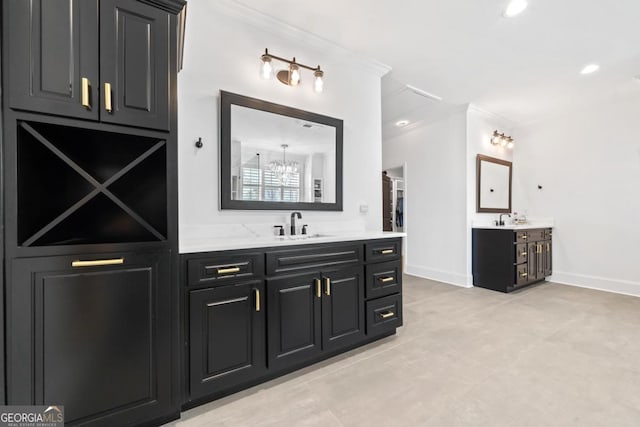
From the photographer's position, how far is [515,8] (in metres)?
2.23

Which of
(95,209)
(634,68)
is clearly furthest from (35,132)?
(634,68)

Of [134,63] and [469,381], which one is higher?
[134,63]

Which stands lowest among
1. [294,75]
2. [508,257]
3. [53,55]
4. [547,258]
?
[547,258]

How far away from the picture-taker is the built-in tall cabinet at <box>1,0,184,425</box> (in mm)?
1180

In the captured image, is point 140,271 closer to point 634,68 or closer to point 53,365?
point 53,365

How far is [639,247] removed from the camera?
150 inches

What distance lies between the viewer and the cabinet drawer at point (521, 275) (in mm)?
3971

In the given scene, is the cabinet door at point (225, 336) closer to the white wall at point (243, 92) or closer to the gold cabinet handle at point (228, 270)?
the gold cabinet handle at point (228, 270)

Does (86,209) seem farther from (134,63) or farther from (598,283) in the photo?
(598,283)

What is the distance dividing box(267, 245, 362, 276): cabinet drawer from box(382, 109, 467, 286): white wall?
2.88 m

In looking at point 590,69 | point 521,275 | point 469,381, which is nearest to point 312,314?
point 469,381

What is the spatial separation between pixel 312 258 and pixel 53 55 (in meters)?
1.70

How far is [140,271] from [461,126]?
4634mm

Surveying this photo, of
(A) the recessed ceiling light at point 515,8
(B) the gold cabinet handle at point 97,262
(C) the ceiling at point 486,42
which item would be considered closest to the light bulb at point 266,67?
(C) the ceiling at point 486,42
